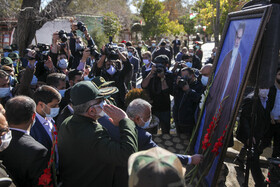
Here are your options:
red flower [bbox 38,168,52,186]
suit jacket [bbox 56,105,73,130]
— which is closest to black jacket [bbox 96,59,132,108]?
suit jacket [bbox 56,105,73,130]

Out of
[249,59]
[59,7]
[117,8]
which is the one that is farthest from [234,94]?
[117,8]

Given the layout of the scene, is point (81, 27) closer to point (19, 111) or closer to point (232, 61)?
point (19, 111)

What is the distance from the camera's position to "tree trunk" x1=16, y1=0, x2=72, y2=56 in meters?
11.2

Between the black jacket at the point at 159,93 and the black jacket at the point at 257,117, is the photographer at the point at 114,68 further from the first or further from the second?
the black jacket at the point at 257,117

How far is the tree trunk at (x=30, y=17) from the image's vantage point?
1119 centimetres

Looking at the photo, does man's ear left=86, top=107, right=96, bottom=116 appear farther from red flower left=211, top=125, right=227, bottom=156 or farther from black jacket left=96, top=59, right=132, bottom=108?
black jacket left=96, top=59, right=132, bottom=108

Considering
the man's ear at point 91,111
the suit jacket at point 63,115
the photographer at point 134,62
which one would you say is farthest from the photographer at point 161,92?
the photographer at point 134,62

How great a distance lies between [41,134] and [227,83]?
1.98m

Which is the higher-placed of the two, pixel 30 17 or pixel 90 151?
pixel 30 17

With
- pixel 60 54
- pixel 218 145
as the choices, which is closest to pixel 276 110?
pixel 218 145

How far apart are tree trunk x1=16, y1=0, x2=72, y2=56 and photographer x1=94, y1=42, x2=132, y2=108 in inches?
287

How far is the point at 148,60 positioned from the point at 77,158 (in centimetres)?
556

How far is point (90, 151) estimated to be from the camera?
6.36 ft

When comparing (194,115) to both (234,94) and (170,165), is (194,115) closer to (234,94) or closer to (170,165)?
(234,94)
